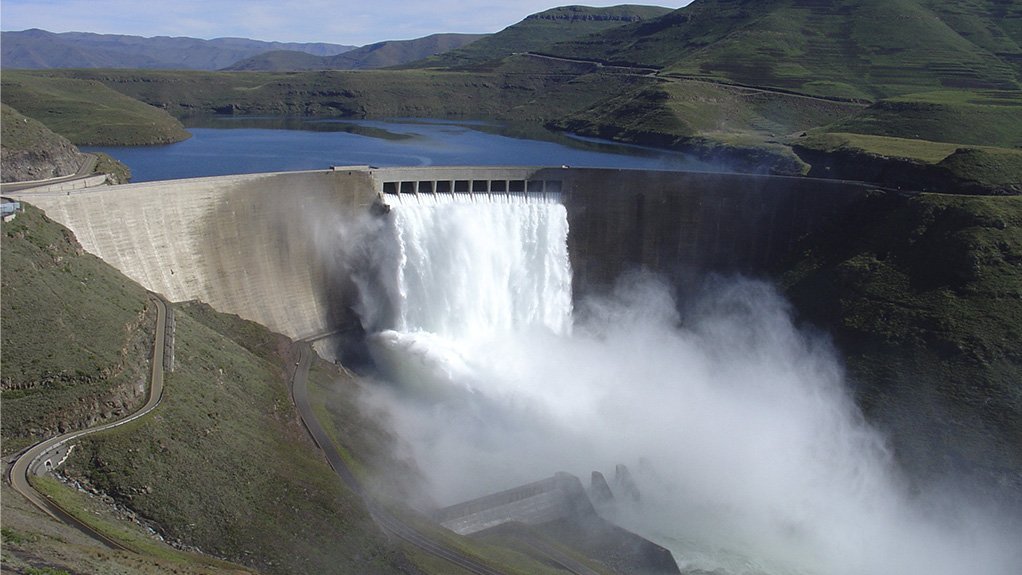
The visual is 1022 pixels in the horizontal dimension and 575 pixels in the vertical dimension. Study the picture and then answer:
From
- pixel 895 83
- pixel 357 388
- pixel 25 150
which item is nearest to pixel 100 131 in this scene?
pixel 25 150

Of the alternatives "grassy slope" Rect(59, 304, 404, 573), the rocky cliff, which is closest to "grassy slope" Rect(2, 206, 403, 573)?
"grassy slope" Rect(59, 304, 404, 573)

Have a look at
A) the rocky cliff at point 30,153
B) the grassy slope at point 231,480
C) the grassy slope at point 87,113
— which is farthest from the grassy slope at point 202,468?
the grassy slope at point 87,113

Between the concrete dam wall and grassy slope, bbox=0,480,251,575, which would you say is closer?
grassy slope, bbox=0,480,251,575

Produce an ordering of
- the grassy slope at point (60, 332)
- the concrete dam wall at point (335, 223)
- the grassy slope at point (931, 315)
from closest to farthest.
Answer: the grassy slope at point (60, 332) → the grassy slope at point (931, 315) → the concrete dam wall at point (335, 223)

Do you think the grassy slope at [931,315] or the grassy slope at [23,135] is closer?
the grassy slope at [931,315]

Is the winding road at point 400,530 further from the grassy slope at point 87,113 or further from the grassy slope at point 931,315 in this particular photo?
the grassy slope at point 87,113

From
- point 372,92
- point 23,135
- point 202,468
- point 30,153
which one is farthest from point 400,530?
point 372,92

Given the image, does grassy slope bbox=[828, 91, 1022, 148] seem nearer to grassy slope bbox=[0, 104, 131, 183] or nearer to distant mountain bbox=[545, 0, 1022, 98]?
distant mountain bbox=[545, 0, 1022, 98]
